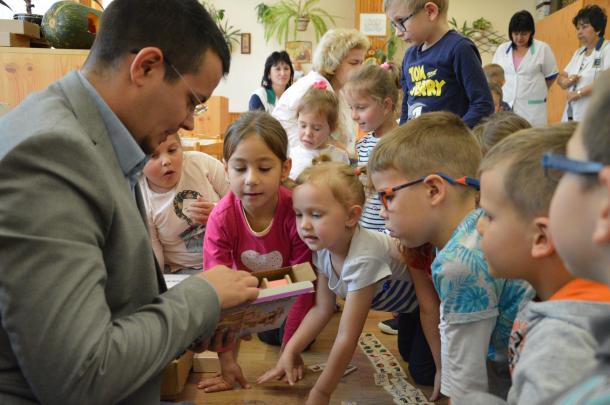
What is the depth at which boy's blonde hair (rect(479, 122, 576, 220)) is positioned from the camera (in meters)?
0.92

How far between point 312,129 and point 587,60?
350cm

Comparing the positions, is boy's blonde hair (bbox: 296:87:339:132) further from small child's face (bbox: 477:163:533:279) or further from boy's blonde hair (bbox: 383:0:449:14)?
small child's face (bbox: 477:163:533:279)

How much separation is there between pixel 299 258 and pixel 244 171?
1.29 ft

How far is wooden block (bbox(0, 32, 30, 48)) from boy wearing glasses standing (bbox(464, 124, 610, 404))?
228 centimetres

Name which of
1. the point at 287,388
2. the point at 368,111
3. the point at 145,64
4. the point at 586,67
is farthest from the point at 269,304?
the point at 586,67

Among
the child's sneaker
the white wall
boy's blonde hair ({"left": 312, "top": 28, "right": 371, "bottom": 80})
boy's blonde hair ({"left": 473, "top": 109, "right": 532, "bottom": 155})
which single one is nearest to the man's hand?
boy's blonde hair ({"left": 473, "top": 109, "right": 532, "bottom": 155})

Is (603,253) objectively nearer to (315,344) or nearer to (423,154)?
(423,154)

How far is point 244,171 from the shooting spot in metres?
1.90

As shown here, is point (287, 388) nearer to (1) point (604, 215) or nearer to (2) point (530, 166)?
(2) point (530, 166)

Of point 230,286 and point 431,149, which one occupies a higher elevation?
point 431,149

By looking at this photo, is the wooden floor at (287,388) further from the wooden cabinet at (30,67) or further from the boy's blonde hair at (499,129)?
the wooden cabinet at (30,67)

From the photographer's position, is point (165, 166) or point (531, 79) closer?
point (165, 166)

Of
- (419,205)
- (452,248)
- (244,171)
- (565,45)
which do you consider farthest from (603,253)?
(565,45)

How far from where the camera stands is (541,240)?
0.92m
